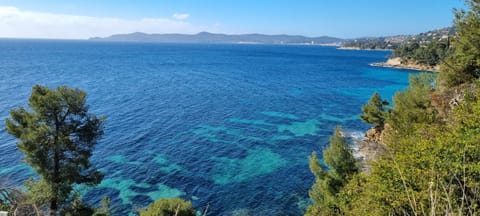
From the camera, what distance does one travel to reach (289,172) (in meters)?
34.7

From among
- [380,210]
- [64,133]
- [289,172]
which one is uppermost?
[64,133]

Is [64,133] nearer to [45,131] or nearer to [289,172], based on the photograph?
[45,131]

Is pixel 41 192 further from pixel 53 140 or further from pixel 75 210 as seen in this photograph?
pixel 53 140

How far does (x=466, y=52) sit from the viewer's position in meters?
27.2

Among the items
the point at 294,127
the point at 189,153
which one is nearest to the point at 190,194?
the point at 189,153

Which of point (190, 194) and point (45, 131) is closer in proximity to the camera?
point (45, 131)

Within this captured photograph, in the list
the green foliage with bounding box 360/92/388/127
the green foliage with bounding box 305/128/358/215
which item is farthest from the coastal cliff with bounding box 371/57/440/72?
the green foliage with bounding box 305/128/358/215

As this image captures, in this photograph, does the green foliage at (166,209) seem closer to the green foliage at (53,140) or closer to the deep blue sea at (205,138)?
the green foliage at (53,140)

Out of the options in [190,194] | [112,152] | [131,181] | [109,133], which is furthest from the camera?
[109,133]

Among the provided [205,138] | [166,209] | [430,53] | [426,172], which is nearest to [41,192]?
[166,209]

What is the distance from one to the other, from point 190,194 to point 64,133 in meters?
13.6

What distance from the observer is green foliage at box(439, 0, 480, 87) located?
25.1 m

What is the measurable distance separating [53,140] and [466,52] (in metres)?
33.3

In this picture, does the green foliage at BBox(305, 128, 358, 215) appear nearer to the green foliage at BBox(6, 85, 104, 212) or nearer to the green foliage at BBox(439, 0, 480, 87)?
the green foliage at BBox(439, 0, 480, 87)
